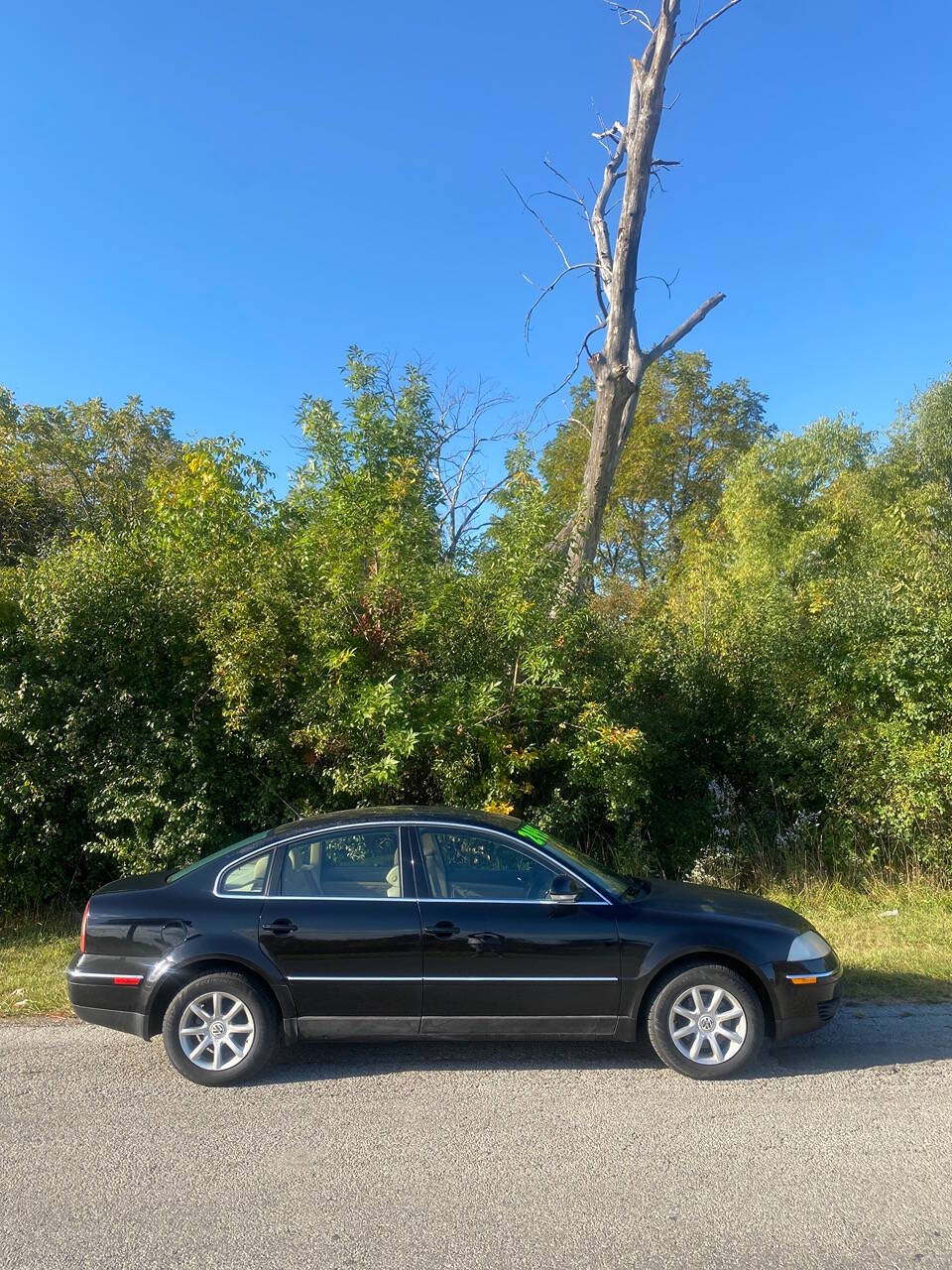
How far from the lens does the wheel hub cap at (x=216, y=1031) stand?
500cm

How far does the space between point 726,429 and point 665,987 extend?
29.2 m

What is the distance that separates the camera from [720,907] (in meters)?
5.41

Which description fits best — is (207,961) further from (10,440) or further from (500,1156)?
(10,440)

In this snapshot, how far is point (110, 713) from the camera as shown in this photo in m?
8.59

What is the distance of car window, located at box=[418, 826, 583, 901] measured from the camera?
17.2 feet

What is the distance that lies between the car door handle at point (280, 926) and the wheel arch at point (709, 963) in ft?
6.58

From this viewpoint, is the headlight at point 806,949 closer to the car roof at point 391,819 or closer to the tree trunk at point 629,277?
the car roof at point 391,819

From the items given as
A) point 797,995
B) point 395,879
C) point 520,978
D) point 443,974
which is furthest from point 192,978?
point 797,995

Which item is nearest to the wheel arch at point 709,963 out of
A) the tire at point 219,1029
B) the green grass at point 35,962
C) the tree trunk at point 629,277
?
the tire at point 219,1029

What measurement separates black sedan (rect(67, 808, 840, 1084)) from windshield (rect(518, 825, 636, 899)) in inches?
7.2

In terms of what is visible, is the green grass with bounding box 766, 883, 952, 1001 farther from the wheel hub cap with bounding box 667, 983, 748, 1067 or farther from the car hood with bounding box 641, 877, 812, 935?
the wheel hub cap with bounding box 667, 983, 748, 1067

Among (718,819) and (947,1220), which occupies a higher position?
(718,819)

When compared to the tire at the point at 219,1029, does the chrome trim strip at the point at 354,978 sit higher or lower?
higher

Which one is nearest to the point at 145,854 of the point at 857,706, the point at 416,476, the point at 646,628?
the point at 416,476
